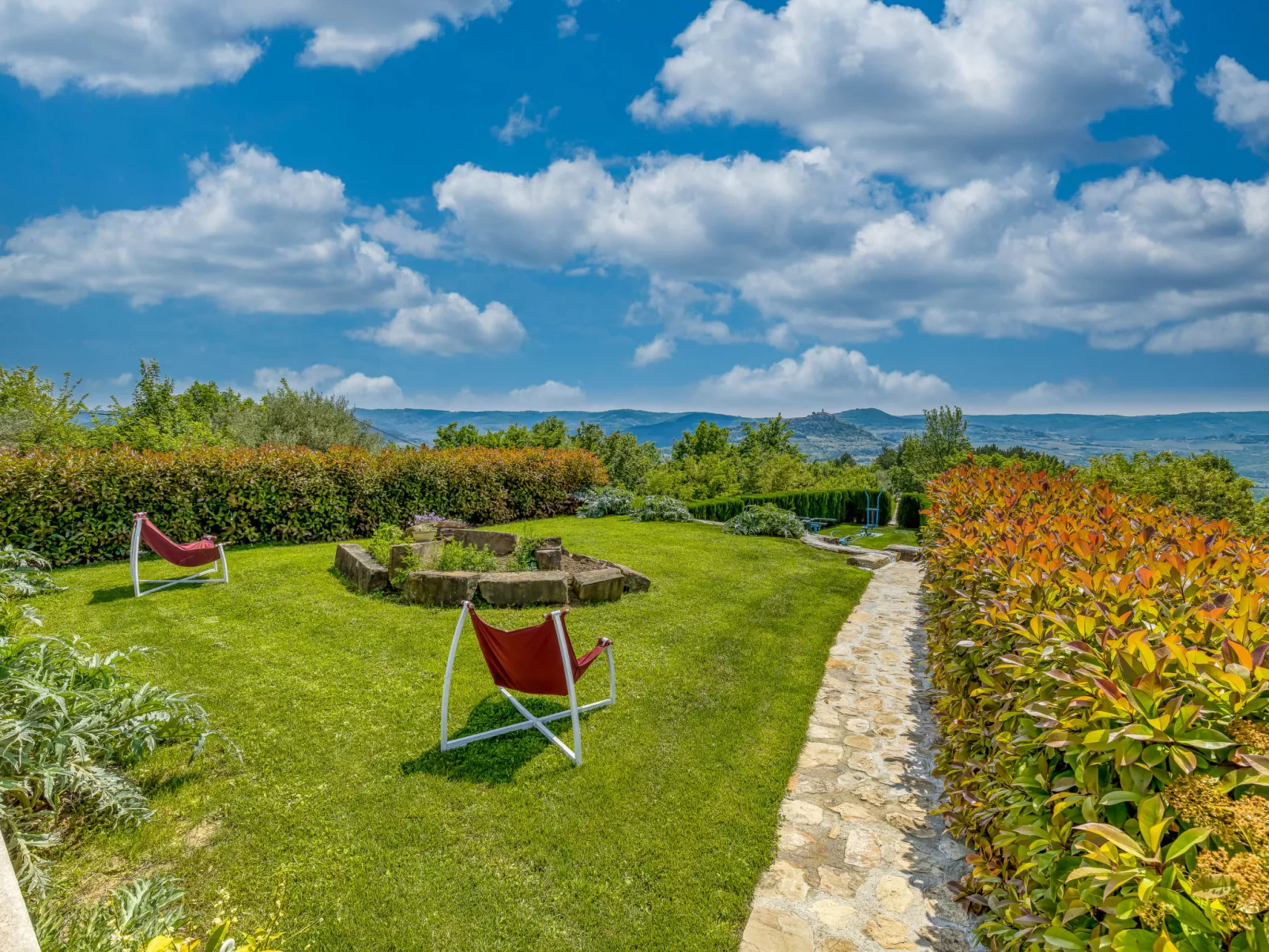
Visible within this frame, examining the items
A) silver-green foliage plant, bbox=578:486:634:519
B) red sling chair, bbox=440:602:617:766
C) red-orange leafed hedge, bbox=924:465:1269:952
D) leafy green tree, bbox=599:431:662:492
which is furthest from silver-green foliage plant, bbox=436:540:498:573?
leafy green tree, bbox=599:431:662:492

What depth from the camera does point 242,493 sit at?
1007 centimetres

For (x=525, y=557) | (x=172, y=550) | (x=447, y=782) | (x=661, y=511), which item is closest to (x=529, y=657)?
(x=447, y=782)

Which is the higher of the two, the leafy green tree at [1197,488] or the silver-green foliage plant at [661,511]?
the leafy green tree at [1197,488]

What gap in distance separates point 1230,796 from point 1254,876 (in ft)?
1.21

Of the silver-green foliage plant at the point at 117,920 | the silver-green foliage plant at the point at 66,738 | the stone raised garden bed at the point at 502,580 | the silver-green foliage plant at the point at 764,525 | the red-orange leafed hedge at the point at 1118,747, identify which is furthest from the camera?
the silver-green foliage plant at the point at 764,525

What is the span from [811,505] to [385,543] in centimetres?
1473

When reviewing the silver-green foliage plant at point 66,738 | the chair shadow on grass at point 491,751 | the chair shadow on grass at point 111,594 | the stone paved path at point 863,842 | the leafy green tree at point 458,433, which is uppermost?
the leafy green tree at point 458,433

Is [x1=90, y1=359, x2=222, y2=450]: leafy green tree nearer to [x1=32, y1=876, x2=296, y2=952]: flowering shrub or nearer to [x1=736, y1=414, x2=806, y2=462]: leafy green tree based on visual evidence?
[x1=32, y1=876, x2=296, y2=952]: flowering shrub

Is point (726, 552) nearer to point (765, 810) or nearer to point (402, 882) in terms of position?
Result: point (765, 810)

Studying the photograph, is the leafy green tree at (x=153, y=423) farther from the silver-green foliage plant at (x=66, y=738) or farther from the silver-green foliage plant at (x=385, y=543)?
the silver-green foliage plant at (x=66, y=738)

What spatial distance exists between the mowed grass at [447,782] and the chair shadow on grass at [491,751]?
2 cm

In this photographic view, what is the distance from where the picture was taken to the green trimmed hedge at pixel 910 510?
19.0 meters

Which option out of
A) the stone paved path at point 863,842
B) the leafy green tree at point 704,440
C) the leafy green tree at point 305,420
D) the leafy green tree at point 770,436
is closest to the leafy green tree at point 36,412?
the leafy green tree at point 305,420

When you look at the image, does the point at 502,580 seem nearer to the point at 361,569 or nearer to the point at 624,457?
the point at 361,569
